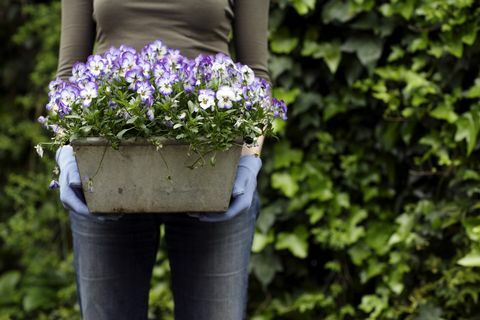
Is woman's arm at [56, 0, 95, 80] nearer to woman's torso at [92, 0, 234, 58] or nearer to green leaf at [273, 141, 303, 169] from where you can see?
woman's torso at [92, 0, 234, 58]

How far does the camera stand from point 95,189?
3.80 ft

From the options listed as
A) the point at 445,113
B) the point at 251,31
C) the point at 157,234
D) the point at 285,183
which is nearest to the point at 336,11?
the point at 445,113

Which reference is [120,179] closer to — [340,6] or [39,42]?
[340,6]

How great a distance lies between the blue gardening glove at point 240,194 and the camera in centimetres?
121

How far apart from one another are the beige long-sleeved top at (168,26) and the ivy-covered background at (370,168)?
83cm

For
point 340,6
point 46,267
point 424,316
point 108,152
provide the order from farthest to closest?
point 46,267
point 340,6
point 424,316
point 108,152

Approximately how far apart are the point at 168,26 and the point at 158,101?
291 millimetres

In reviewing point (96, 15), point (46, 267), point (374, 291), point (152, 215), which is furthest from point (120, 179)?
point (46, 267)

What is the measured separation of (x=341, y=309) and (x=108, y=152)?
4.59 ft

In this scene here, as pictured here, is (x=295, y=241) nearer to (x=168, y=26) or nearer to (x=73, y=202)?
(x=168, y=26)

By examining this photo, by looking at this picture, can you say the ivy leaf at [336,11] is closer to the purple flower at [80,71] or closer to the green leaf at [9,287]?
the purple flower at [80,71]

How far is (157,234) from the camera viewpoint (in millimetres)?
1446

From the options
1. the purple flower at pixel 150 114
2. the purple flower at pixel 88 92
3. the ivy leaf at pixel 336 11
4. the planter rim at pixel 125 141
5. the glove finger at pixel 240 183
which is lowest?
the glove finger at pixel 240 183

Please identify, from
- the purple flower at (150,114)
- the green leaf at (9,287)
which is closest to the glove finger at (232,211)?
the purple flower at (150,114)
